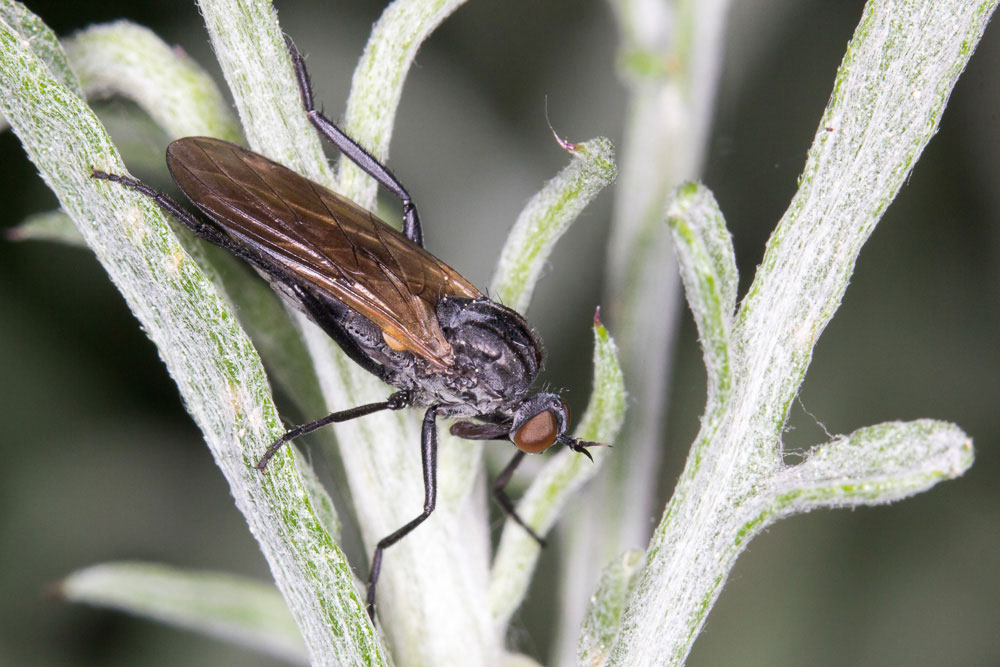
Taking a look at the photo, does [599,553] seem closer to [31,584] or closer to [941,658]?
[941,658]

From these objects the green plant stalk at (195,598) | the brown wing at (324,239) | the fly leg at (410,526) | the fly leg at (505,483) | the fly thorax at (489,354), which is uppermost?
the brown wing at (324,239)

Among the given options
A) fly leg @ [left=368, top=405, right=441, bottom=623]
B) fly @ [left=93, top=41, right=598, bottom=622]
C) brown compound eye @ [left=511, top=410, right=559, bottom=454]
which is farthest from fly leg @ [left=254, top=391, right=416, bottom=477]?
brown compound eye @ [left=511, top=410, right=559, bottom=454]

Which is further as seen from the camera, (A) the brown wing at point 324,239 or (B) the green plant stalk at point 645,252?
(B) the green plant stalk at point 645,252

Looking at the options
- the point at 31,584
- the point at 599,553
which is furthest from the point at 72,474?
the point at 599,553

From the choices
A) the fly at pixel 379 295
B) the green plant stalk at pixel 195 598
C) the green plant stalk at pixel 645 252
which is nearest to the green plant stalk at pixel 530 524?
the fly at pixel 379 295

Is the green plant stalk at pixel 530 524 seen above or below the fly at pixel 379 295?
below

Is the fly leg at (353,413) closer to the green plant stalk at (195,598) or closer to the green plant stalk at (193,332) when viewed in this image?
the green plant stalk at (193,332)

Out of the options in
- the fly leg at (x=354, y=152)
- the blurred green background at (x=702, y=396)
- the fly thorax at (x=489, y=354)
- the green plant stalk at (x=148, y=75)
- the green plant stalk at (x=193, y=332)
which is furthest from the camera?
the blurred green background at (x=702, y=396)
